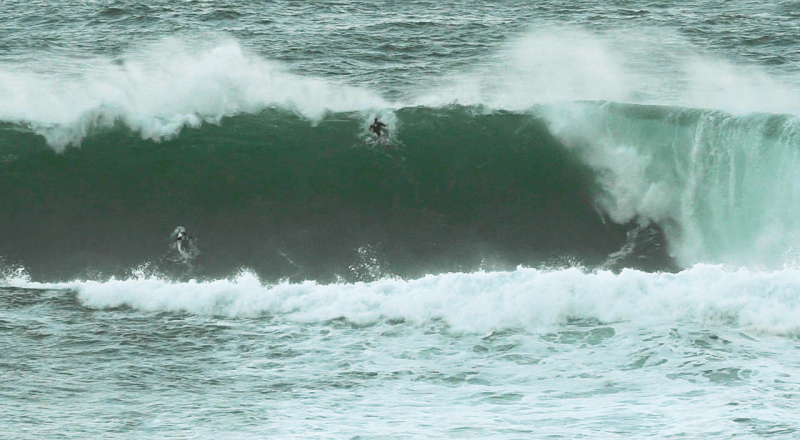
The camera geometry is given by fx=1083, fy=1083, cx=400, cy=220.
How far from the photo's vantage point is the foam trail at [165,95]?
23.9m

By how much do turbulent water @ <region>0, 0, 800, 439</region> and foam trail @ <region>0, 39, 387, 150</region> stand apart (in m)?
0.07

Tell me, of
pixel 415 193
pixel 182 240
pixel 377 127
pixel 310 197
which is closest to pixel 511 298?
pixel 415 193

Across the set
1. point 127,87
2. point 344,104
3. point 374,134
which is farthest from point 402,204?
point 127,87

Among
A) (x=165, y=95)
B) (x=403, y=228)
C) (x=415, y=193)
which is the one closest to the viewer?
(x=403, y=228)

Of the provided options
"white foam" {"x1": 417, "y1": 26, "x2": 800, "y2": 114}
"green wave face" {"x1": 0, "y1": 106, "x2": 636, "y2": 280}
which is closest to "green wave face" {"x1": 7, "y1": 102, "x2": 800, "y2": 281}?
"green wave face" {"x1": 0, "y1": 106, "x2": 636, "y2": 280}

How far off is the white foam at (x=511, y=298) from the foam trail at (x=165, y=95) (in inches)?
236

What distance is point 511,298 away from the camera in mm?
17875

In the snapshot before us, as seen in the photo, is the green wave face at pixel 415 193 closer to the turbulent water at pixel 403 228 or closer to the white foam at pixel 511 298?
the turbulent water at pixel 403 228

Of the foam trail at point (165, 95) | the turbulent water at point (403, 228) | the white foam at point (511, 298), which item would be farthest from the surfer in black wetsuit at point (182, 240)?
the foam trail at point (165, 95)

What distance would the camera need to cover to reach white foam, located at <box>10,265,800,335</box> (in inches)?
682

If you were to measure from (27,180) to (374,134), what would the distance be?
7.43 metres

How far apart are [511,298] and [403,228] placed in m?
4.15

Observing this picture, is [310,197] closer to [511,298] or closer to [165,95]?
[165,95]

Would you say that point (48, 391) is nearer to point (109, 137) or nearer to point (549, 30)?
point (109, 137)
